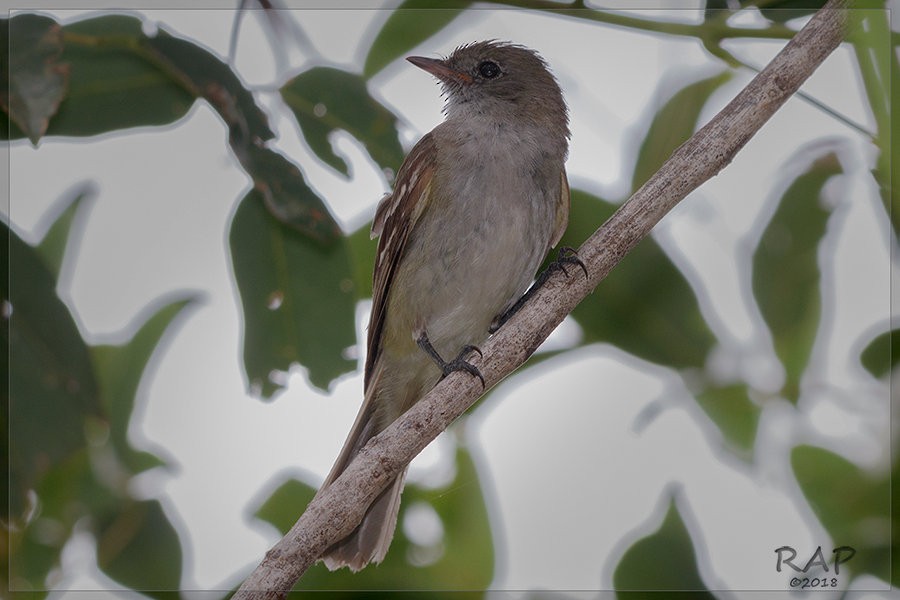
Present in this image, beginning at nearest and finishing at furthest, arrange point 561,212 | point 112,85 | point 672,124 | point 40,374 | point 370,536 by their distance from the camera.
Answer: point 40,374
point 112,85
point 370,536
point 672,124
point 561,212

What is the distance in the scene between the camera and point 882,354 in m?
2.73

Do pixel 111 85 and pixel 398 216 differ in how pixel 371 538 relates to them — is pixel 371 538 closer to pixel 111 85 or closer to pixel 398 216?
pixel 398 216

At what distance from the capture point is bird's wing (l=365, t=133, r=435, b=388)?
3.69m

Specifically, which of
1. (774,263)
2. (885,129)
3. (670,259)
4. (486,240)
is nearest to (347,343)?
(486,240)

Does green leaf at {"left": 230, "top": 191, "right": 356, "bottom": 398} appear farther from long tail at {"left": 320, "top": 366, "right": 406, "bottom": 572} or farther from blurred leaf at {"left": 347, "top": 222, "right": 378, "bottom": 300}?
long tail at {"left": 320, "top": 366, "right": 406, "bottom": 572}

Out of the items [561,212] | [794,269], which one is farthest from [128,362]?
[794,269]

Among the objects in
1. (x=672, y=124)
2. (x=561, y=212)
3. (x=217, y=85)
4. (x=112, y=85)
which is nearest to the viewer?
(x=217, y=85)

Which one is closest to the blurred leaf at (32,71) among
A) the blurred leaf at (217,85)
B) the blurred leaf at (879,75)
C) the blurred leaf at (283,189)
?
the blurred leaf at (217,85)

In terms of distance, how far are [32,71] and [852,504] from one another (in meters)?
2.32

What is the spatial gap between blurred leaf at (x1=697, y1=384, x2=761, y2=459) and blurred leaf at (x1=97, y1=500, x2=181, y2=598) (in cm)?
156

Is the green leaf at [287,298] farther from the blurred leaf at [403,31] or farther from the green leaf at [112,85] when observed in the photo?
the blurred leaf at [403,31]

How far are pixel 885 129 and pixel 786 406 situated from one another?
3.03 ft

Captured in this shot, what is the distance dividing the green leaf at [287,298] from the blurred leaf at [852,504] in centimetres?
137

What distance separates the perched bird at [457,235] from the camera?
11.9 feet
